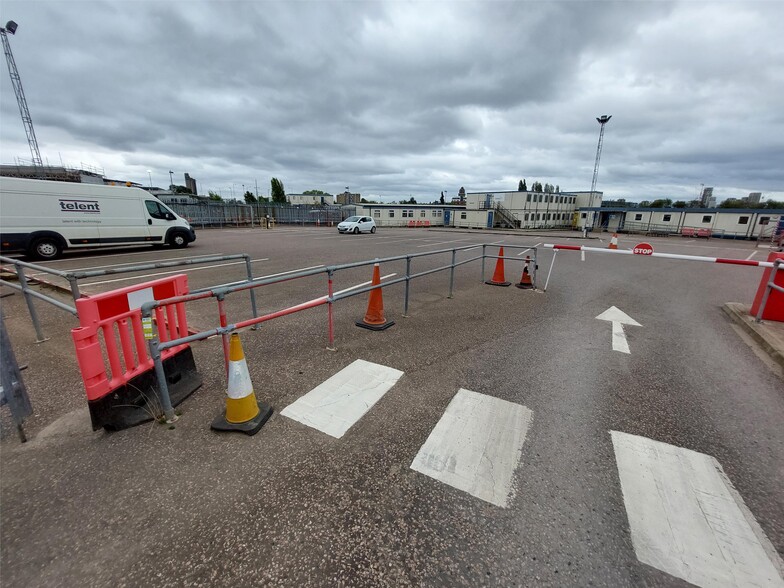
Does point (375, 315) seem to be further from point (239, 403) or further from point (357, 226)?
point (357, 226)

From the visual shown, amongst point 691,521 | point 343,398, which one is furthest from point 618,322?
point 343,398

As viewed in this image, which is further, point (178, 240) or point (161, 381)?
point (178, 240)

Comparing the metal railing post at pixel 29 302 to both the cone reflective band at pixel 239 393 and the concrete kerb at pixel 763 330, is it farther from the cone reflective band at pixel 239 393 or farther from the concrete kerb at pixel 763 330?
the concrete kerb at pixel 763 330

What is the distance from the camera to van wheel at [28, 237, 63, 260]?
437 inches

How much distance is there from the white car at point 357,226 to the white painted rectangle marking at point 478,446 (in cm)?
2505

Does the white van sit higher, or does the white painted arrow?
the white van

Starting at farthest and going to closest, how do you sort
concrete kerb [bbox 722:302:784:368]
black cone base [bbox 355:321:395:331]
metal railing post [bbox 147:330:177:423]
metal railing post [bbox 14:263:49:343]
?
1. black cone base [bbox 355:321:395:331]
2. concrete kerb [bbox 722:302:784:368]
3. metal railing post [bbox 14:263:49:343]
4. metal railing post [bbox 147:330:177:423]

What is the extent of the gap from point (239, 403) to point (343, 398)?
0.92 meters

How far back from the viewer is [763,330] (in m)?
5.18

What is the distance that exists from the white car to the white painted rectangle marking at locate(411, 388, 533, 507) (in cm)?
2505

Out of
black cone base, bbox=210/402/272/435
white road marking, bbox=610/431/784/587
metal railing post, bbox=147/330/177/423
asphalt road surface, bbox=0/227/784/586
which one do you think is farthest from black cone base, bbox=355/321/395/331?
white road marking, bbox=610/431/784/587

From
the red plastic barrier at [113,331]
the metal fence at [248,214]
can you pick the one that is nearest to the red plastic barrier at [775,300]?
the red plastic barrier at [113,331]

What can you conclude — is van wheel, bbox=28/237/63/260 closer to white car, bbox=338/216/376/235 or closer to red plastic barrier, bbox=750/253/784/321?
white car, bbox=338/216/376/235

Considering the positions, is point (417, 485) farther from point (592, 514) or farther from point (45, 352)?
point (45, 352)
